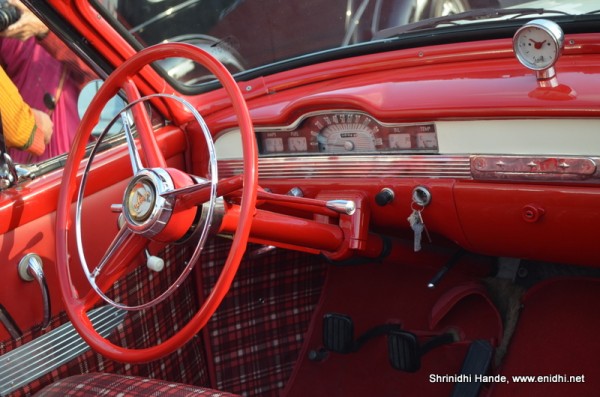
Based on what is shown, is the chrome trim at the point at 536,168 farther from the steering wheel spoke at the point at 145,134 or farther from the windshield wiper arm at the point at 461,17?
the steering wheel spoke at the point at 145,134

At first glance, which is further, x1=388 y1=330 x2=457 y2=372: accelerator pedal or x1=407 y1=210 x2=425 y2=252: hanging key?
x1=388 y1=330 x2=457 y2=372: accelerator pedal

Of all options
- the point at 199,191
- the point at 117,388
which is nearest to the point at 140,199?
the point at 199,191

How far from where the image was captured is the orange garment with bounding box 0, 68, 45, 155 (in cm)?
206

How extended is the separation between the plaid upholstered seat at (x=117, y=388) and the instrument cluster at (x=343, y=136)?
0.78 metres

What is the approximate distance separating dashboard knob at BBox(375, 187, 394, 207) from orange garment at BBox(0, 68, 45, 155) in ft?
3.03

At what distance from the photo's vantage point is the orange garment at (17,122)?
2.06 m

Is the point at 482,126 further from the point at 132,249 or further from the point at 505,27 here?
the point at 132,249

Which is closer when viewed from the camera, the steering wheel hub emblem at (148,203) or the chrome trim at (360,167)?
the steering wheel hub emblem at (148,203)

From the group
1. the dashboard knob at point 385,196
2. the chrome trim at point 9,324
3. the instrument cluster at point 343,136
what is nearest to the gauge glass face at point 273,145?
the instrument cluster at point 343,136

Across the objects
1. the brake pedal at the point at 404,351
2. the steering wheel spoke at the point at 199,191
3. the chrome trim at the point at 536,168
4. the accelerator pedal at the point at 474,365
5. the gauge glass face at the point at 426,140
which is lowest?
the accelerator pedal at the point at 474,365

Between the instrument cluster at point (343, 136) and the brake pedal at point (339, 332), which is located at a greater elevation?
the instrument cluster at point (343, 136)

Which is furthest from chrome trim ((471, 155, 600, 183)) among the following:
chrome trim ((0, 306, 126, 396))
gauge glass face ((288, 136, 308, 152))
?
chrome trim ((0, 306, 126, 396))

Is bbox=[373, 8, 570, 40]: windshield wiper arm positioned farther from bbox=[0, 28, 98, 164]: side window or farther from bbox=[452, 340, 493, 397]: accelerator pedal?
bbox=[452, 340, 493, 397]: accelerator pedal

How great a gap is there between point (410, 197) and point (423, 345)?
661 mm
